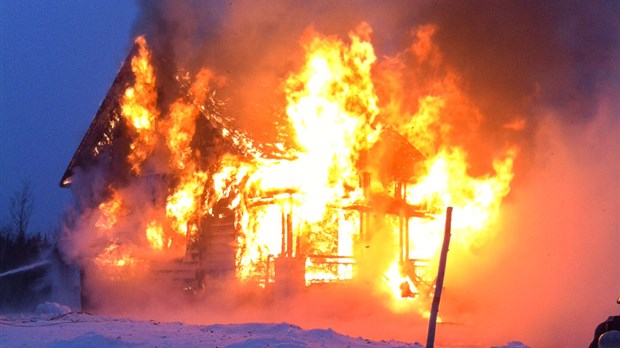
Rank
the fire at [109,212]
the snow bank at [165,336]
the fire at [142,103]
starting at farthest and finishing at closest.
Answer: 1. the fire at [109,212]
2. the fire at [142,103]
3. the snow bank at [165,336]

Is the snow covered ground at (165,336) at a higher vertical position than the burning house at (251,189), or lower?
lower

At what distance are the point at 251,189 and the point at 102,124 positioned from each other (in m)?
6.20

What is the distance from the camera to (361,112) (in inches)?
816

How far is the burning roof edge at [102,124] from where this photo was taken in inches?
880

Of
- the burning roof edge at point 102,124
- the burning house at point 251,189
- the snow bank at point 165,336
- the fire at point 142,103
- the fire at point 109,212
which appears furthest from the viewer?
the burning roof edge at point 102,124

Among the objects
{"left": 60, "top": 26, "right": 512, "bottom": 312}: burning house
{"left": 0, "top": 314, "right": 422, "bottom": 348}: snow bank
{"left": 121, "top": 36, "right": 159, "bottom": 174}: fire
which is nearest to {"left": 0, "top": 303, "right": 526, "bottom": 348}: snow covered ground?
{"left": 0, "top": 314, "right": 422, "bottom": 348}: snow bank

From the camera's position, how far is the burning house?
19.9 metres

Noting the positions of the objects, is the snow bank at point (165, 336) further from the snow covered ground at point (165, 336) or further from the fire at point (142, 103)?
the fire at point (142, 103)

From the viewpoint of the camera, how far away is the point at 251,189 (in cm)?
2020

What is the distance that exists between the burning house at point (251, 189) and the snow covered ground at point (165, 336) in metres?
6.09

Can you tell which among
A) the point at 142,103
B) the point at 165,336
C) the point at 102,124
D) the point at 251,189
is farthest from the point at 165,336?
the point at 102,124

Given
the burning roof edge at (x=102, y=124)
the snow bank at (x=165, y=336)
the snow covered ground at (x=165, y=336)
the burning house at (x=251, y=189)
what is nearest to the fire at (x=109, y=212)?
the burning house at (x=251, y=189)

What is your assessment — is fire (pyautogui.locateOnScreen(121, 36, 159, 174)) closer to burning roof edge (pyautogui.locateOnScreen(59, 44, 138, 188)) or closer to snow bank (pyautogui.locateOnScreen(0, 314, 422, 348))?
burning roof edge (pyautogui.locateOnScreen(59, 44, 138, 188))

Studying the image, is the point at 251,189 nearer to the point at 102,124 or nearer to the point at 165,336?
the point at 102,124
